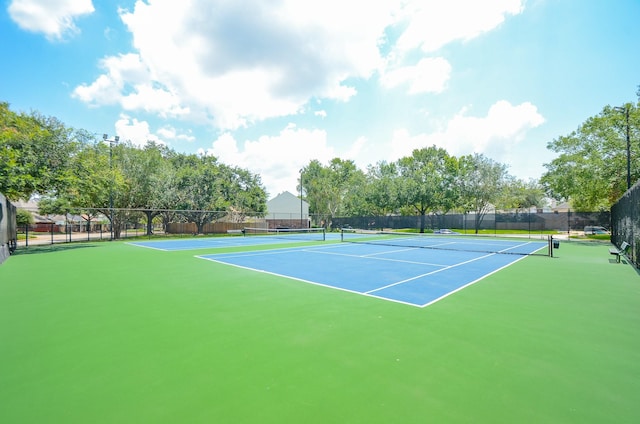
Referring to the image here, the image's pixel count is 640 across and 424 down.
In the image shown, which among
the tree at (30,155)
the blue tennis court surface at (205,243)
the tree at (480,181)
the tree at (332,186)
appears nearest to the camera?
the tree at (30,155)

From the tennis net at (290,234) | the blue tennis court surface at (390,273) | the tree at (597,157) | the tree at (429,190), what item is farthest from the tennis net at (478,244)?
the tree at (429,190)

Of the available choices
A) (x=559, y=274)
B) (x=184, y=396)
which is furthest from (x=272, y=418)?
(x=559, y=274)

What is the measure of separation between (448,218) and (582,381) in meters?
35.0

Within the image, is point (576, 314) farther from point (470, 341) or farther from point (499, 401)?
point (499, 401)

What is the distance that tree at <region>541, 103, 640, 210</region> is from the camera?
2167 centimetres

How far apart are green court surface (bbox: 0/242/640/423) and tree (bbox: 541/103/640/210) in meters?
20.6

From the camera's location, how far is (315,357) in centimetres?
378

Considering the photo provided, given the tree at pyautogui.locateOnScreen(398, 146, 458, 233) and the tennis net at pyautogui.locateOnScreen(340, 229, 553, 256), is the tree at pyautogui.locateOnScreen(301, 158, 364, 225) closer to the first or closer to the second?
the tree at pyautogui.locateOnScreen(398, 146, 458, 233)

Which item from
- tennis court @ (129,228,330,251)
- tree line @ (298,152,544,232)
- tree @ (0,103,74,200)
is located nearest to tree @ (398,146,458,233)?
tree line @ (298,152,544,232)

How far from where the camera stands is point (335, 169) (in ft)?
219

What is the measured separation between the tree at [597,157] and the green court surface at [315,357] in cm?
2061

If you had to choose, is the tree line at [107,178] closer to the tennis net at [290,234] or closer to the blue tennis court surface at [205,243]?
the blue tennis court surface at [205,243]

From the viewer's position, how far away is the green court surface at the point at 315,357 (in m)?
2.74

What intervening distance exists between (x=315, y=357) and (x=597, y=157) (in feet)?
94.5
